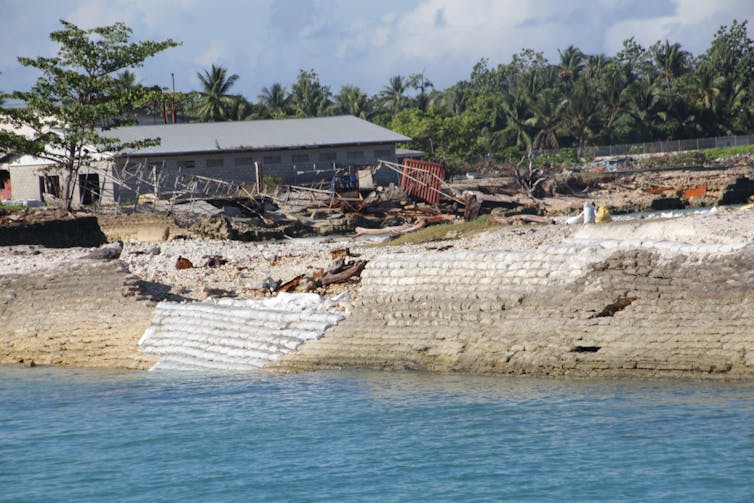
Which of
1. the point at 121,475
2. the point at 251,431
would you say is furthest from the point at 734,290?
the point at 121,475

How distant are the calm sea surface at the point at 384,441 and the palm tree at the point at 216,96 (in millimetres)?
52518

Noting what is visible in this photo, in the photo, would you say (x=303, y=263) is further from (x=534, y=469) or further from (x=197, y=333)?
(x=534, y=469)

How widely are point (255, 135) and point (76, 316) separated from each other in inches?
1146

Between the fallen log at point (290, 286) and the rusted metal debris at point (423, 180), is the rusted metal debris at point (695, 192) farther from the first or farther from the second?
the fallen log at point (290, 286)

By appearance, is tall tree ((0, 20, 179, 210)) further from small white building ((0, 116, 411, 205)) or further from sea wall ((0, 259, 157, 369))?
sea wall ((0, 259, 157, 369))

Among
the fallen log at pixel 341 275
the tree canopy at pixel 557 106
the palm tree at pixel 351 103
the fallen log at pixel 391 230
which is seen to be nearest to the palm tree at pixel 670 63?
the tree canopy at pixel 557 106

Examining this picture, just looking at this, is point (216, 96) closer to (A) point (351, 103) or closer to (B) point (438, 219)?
(A) point (351, 103)

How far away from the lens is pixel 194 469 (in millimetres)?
10773

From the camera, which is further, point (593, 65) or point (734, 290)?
point (593, 65)

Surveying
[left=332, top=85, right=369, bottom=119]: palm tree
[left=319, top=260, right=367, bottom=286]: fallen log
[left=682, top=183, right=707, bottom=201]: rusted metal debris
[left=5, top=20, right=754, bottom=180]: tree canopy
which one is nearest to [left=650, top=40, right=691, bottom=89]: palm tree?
[left=5, top=20, right=754, bottom=180]: tree canopy

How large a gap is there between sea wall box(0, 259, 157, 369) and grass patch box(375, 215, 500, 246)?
10.0 metres

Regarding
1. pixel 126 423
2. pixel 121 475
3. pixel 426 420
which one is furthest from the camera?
pixel 126 423

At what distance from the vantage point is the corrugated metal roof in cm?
4322

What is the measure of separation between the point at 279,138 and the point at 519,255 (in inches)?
1252
